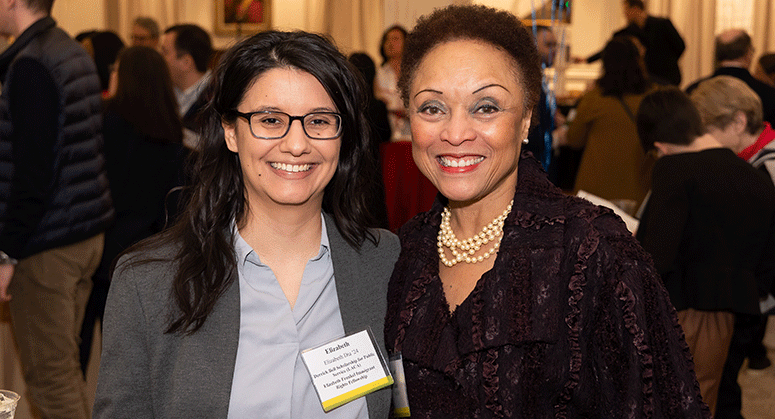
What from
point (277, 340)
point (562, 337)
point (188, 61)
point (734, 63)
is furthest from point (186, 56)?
point (734, 63)

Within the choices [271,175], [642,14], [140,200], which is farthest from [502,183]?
[642,14]

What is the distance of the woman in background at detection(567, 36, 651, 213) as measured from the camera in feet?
15.1

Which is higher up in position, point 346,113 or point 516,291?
point 346,113

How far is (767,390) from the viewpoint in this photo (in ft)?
13.3

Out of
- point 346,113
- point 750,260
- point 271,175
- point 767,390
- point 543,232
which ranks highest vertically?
point 346,113

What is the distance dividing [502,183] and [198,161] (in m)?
0.75

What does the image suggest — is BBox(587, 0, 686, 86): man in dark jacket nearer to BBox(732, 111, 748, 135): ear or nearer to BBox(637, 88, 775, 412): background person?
BBox(732, 111, 748, 135): ear

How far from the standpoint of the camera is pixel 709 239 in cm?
294

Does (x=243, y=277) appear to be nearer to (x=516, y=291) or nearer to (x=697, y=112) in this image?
(x=516, y=291)

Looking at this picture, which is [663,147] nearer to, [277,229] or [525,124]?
[525,124]

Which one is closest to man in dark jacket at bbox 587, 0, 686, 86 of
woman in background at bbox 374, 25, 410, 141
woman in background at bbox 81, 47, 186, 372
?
woman in background at bbox 374, 25, 410, 141

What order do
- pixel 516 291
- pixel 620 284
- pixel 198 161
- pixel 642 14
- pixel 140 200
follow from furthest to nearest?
pixel 642 14
pixel 140 200
pixel 198 161
pixel 516 291
pixel 620 284

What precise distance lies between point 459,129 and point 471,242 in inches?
11.3

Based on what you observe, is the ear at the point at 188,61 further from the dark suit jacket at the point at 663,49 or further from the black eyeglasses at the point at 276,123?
the dark suit jacket at the point at 663,49
